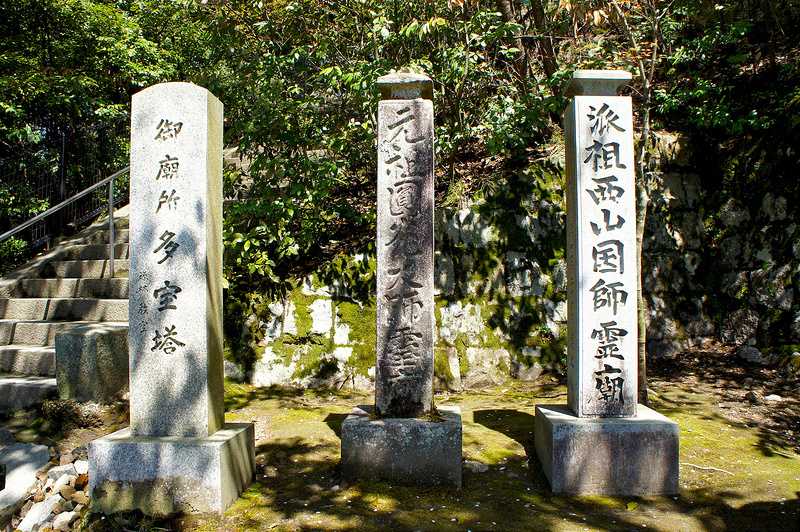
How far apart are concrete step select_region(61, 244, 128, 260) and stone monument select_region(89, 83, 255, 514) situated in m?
3.52

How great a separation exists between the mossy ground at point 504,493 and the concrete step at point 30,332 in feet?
6.74

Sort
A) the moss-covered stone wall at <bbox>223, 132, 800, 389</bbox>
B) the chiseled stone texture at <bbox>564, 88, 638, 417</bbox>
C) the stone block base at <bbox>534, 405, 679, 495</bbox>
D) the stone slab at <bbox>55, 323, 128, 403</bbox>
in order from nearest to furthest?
the stone block base at <bbox>534, 405, 679, 495</bbox>
the chiseled stone texture at <bbox>564, 88, 638, 417</bbox>
the stone slab at <bbox>55, 323, 128, 403</bbox>
the moss-covered stone wall at <bbox>223, 132, 800, 389</bbox>

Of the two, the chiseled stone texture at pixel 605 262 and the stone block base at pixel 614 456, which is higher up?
the chiseled stone texture at pixel 605 262

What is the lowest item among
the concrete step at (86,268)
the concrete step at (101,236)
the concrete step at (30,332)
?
the concrete step at (30,332)

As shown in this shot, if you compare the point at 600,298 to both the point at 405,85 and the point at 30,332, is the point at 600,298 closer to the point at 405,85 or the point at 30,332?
the point at 405,85

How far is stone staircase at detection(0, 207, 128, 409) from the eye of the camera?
4.27 m

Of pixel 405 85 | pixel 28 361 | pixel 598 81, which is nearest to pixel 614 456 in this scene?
pixel 598 81

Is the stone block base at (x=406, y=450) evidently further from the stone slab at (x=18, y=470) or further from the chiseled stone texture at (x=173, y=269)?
the stone slab at (x=18, y=470)

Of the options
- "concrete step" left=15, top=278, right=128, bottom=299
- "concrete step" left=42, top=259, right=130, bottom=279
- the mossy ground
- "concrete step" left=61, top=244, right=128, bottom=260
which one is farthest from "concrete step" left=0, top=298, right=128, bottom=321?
the mossy ground

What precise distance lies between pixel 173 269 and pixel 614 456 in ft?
10.9

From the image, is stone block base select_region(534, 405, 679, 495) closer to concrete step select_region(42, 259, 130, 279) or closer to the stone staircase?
the stone staircase

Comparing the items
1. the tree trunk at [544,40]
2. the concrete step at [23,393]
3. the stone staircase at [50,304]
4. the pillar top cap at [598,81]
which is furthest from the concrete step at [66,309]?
the tree trunk at [544,40]

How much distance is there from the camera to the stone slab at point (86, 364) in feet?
12.9

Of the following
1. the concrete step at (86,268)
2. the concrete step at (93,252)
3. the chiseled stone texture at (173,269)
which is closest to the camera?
the chiseled stone texture at (173,269)
